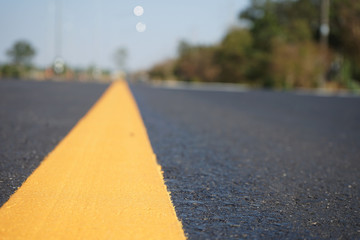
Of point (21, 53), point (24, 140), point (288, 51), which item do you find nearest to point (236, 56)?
point (288, 51)

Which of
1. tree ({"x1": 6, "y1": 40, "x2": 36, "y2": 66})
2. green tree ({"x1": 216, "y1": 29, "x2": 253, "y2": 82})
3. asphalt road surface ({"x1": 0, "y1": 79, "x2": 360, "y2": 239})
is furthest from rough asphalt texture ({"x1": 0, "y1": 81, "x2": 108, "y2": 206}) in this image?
tree ({"x1": 6, "y1": 40, "x2": 36, "y2": 66})

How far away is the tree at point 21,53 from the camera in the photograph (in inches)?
3719

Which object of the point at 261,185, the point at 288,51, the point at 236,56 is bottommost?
the point at 261,185

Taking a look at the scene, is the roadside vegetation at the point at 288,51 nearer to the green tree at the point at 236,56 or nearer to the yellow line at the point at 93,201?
the green tree at the point at 236,56

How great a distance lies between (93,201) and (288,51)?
31.4 metres

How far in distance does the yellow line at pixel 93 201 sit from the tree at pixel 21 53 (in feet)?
339

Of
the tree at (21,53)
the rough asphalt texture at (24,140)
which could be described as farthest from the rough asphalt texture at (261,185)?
the tree at (21,53)

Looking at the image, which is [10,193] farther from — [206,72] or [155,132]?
[206,72]

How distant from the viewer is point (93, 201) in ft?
4.43

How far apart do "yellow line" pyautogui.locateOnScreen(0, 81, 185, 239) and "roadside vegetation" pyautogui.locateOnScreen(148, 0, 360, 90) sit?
86.9 ft

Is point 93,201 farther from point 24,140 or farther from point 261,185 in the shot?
point 24,140

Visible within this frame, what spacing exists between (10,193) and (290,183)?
1.38m

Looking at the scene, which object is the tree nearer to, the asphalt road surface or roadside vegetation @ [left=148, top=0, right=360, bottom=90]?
roadside vegetation @ [left=148, top=0, right=360, bottom=90]

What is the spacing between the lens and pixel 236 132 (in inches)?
148
